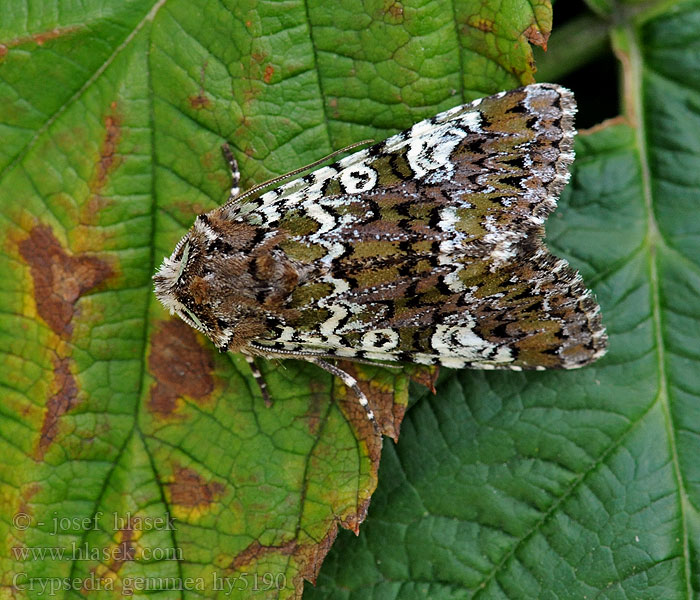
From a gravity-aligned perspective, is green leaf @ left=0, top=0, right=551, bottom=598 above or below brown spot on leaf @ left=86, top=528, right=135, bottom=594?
above

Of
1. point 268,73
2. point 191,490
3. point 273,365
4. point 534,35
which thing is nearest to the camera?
point 534,35

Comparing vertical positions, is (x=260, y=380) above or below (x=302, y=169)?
below

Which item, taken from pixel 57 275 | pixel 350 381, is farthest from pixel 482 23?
pixel 57 275

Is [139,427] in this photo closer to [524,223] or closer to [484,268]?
[484,268]

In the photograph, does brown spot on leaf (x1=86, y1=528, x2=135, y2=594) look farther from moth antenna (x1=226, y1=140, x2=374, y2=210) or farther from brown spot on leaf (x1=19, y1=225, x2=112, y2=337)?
moth antenna (x1=226, y1=140, x2=374, y2=210)

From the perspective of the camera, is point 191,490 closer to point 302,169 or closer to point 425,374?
point 425,374

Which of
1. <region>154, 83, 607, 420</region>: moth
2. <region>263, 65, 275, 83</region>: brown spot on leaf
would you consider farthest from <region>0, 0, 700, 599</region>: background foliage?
<region>154, 83, 607, 420</region>: moth
